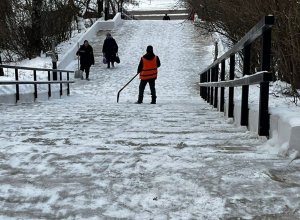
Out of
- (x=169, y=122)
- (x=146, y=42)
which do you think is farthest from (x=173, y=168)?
(x=146, y=42)

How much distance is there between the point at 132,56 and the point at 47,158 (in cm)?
1862

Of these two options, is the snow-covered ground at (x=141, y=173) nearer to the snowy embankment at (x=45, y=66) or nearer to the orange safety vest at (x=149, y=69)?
the snowy embankment at (x=45, y=66)

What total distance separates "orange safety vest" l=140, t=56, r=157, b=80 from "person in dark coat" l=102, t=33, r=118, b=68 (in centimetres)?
830

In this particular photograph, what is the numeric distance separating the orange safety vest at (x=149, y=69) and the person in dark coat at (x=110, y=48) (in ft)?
27.2

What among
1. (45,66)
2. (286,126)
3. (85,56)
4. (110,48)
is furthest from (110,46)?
(286,126)

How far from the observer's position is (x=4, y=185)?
220 cm

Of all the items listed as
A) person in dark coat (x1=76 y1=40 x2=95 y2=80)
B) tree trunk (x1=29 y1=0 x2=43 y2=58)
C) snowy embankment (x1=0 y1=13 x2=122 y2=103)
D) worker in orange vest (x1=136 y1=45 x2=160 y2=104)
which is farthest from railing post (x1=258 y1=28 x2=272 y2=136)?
tree trunk (x1=29 y1=0 x2=43 y2=58)

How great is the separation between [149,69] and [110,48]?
8.44 metres

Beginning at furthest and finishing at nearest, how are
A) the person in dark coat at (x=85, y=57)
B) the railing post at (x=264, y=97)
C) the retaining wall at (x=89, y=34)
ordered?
the retaining wall at (x=89, y=34)
the person in dark coat at (x=85, y=57)
the railing post at (x=264, y=97)

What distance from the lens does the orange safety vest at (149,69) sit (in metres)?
9.73

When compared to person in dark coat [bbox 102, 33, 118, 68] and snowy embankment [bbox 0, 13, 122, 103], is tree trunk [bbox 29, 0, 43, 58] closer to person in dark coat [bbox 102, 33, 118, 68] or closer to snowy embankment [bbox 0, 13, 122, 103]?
snowy embankment [bbox 0, 13, 122, 103]

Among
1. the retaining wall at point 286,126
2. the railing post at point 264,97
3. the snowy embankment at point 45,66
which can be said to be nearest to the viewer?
the retaining wall at point 286,126

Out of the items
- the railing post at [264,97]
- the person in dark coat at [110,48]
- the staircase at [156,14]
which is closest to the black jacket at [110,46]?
the person in dark coat at [110,48]

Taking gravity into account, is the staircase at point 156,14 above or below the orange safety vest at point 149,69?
above
